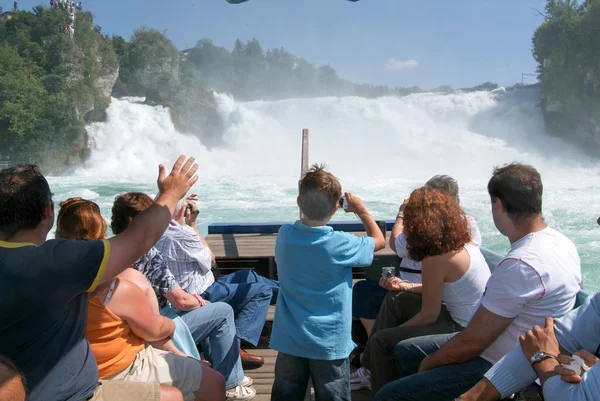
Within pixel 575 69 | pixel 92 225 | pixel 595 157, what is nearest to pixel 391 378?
pixel 92 225

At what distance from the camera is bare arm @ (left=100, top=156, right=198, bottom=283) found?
144cm

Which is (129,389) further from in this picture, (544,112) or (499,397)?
(544,112)

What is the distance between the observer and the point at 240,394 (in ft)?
8.10

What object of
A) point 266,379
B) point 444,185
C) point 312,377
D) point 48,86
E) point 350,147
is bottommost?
point 350,147

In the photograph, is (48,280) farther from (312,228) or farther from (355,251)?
(355,251)

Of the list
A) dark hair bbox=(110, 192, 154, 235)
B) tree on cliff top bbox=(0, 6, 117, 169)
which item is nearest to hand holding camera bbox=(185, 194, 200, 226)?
dark hair bbox=(110, 192, 154, 235)

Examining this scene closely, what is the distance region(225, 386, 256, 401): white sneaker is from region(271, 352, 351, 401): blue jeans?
304 mm

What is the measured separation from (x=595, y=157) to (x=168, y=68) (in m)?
29.8

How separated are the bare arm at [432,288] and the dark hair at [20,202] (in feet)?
4.69

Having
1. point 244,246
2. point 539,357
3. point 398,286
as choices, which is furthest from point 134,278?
point 244,246

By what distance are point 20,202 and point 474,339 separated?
1.52 metres

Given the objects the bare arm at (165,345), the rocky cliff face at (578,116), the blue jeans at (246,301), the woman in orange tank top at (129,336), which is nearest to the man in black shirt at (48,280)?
the woman in orange tank top at (129,336)

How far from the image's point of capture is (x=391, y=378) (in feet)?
7.34

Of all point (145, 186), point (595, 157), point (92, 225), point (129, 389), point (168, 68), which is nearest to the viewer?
point (129, 389)
